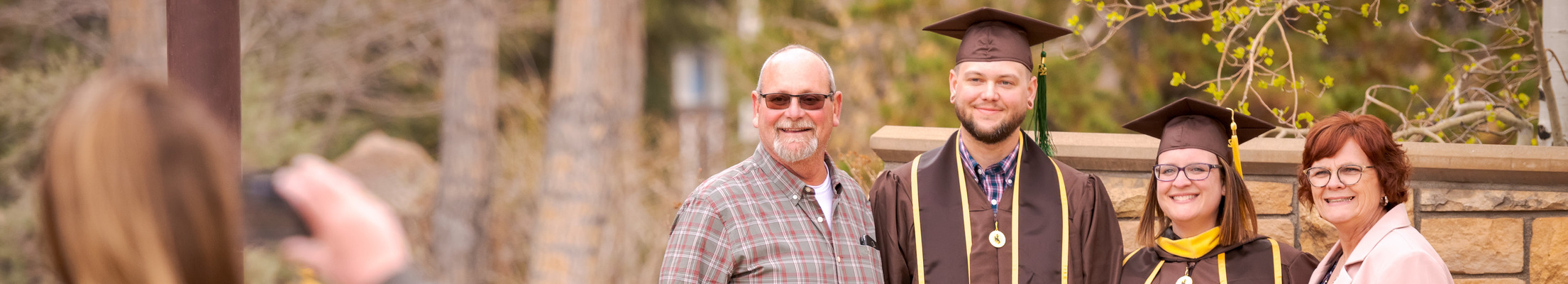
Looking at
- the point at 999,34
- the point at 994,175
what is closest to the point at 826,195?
the point at 994,175

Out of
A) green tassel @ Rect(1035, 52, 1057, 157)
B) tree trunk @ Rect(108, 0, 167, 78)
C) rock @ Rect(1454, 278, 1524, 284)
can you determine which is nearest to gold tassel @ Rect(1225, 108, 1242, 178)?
green tassel @ Rect(1035, 52, 1057, 157)

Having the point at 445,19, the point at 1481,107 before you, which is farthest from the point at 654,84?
the point at 1481,107

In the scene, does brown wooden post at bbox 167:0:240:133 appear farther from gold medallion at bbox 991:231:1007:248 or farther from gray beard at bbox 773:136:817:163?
gold medallion at bbox 991:231:1007:248

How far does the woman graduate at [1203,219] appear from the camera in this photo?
3.11m

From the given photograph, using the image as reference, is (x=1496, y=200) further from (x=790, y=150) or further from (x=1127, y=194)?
(x=790, y=150)

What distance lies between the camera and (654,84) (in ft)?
64.5

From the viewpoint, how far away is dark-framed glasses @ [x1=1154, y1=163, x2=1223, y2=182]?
3145 mm

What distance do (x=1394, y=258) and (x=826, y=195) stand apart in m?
1.42

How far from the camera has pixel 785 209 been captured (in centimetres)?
297

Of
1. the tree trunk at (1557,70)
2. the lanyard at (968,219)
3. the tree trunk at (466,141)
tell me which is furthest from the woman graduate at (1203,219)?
the tree trunk at (466,141)

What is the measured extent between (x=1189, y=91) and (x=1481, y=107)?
441 centimetres

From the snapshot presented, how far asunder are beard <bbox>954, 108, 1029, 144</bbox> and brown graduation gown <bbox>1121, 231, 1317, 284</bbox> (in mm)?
558

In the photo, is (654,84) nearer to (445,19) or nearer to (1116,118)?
(445,19)

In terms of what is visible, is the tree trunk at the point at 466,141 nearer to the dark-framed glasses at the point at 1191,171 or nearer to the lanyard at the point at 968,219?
the lanyard at the point at 968,219
